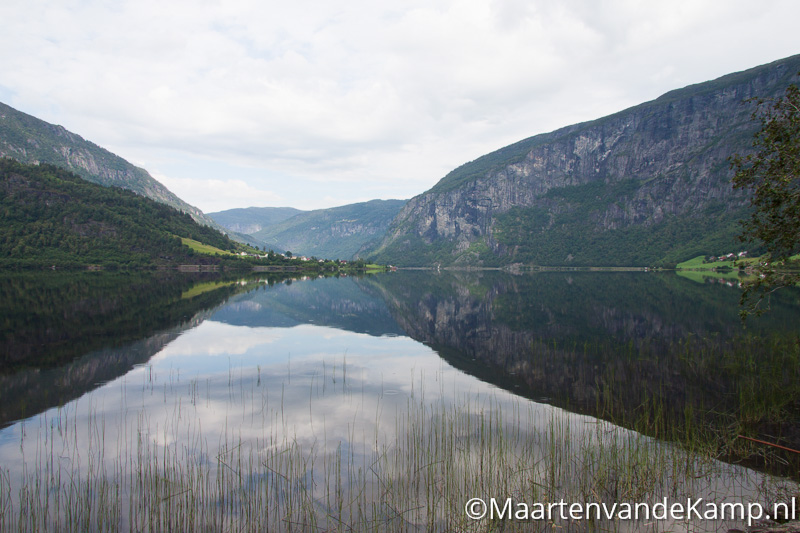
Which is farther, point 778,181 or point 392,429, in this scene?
point 392,429

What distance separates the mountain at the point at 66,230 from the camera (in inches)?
5871

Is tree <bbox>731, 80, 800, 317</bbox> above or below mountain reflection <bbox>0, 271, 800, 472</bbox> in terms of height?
above

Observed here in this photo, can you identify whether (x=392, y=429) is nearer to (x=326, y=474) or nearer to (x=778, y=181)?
(x=326, y=474)

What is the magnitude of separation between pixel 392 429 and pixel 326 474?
3.64m

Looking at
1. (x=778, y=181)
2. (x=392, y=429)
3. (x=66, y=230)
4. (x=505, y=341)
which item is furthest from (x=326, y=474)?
(x=66, y=230)

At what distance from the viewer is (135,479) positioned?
1050 cm

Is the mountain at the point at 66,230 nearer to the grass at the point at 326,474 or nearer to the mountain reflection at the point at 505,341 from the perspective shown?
the mountain reflection at the point at 505,341

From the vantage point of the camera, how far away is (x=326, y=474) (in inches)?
428

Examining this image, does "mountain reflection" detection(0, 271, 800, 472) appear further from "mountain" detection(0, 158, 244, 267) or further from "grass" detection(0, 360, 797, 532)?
"mountain" detection(0, 158, 244, 267)

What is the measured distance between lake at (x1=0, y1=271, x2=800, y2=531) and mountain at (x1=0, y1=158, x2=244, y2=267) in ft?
494

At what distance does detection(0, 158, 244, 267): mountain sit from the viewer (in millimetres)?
149125

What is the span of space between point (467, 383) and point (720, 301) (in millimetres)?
46839

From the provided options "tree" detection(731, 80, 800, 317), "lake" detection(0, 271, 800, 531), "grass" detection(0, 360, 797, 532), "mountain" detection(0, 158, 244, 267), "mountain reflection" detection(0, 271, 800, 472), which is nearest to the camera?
"grass" detection(0, 360, 797, 532)

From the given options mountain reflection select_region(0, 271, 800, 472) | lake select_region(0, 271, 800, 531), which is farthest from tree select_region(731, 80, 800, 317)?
lake select_region(0, 271, 800, 531)
